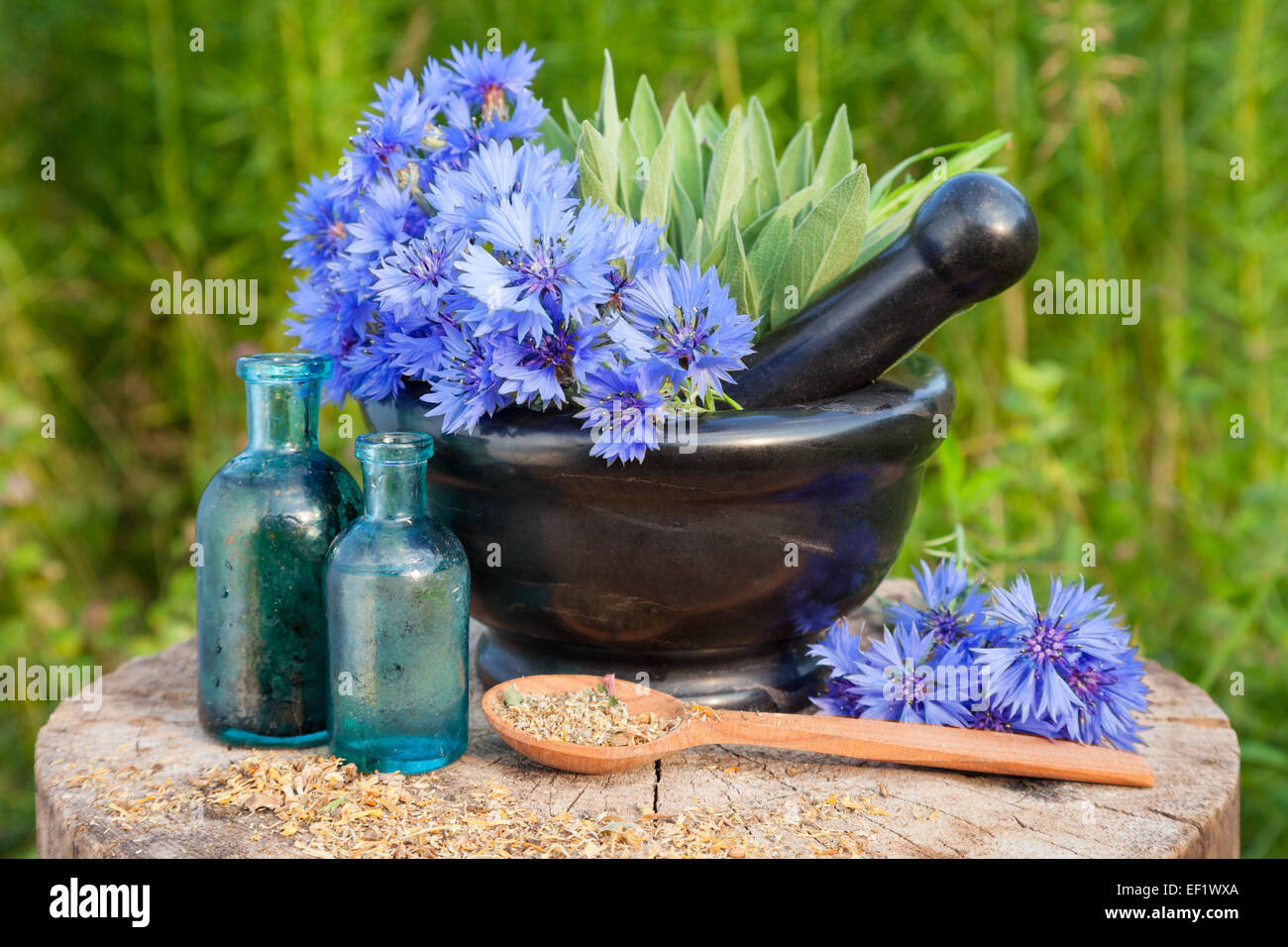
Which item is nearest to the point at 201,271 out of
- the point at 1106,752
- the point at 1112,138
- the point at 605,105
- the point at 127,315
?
the point at 127,315

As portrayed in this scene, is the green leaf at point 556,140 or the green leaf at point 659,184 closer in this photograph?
the green leaf at point 659,184

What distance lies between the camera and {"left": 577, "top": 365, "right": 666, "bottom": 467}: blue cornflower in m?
1.10

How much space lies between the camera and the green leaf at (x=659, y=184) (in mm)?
1283

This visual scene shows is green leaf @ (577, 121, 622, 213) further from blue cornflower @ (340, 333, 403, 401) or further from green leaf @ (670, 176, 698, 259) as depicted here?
blue cornflower @ (340, 333, 403, 401)

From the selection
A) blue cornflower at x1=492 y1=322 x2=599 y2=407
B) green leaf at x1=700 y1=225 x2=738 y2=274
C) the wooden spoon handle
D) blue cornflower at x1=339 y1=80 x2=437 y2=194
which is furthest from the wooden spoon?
blue cornflower at x1=339 y1=80 x2=437 y2=194

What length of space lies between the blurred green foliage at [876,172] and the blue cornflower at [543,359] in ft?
3.75

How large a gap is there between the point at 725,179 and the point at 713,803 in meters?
0.63

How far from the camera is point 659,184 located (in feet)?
4.22

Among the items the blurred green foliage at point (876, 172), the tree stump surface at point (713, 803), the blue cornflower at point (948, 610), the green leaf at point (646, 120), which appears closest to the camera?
the tree stump surface at point (713, 803)

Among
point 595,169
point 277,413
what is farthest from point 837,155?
point 277,413

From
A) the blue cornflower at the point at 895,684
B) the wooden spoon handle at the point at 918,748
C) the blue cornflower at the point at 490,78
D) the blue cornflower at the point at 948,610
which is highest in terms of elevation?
the blue cornflower at the point at 490,78

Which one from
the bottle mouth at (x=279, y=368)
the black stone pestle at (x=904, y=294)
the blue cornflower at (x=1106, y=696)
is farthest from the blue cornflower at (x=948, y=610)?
the bottle mouth at (x=279, y=368)

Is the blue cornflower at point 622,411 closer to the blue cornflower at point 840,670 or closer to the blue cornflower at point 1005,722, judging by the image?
the blue cornflower at point 840,670

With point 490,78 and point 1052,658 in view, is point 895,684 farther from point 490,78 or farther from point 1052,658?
point 490,78
